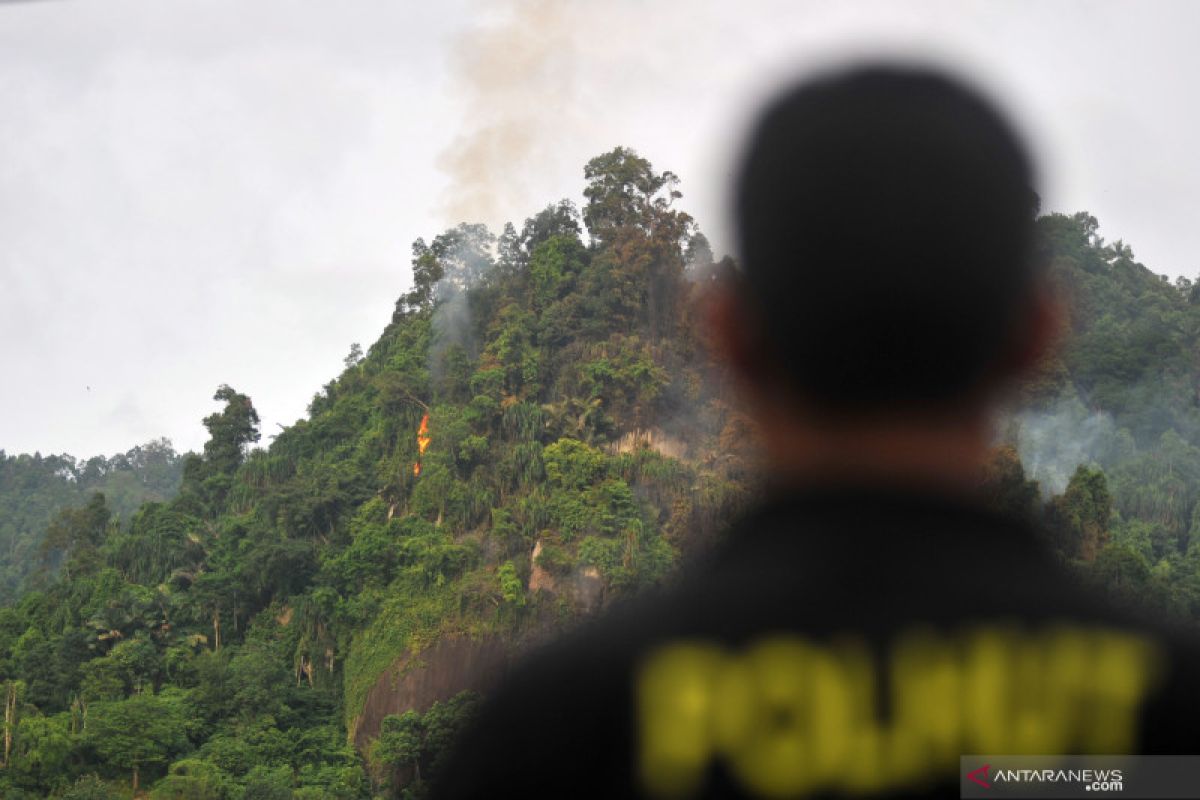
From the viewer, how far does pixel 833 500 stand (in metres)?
8.30

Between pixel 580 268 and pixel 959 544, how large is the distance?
14616 millimetres

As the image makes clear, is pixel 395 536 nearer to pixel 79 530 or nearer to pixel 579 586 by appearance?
pixel 579 586

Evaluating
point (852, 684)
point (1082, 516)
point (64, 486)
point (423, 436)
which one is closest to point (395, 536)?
point (423, 436)

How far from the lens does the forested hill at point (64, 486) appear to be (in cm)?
3372

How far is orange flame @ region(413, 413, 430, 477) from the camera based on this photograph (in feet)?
64.9

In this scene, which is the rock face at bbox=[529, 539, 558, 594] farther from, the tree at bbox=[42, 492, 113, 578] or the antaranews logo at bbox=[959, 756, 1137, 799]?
the antaranews logo at bbox=[959, 756, 1137, 799]

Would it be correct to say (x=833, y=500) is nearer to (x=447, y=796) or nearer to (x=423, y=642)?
(x=447, y=796)

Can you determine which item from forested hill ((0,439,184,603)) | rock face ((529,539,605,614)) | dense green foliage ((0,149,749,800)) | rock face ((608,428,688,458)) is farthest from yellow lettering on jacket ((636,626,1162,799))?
forested hill ((0,439,184,603))

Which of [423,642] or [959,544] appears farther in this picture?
[423,642]

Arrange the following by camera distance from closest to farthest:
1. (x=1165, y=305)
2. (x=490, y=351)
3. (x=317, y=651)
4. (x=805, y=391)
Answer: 1. (x=805, y=391)
2. (x=317, y=651)
3. (x=490, y=351)
4. (x=1165, y=305)

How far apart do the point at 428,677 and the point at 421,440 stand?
452 cm

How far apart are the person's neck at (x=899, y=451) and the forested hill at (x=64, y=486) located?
27.1m

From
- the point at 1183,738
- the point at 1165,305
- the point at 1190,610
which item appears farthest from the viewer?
the point at 1165,305

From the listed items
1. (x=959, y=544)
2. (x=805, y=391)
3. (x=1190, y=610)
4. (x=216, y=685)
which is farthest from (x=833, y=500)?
(x=216, y=685)
